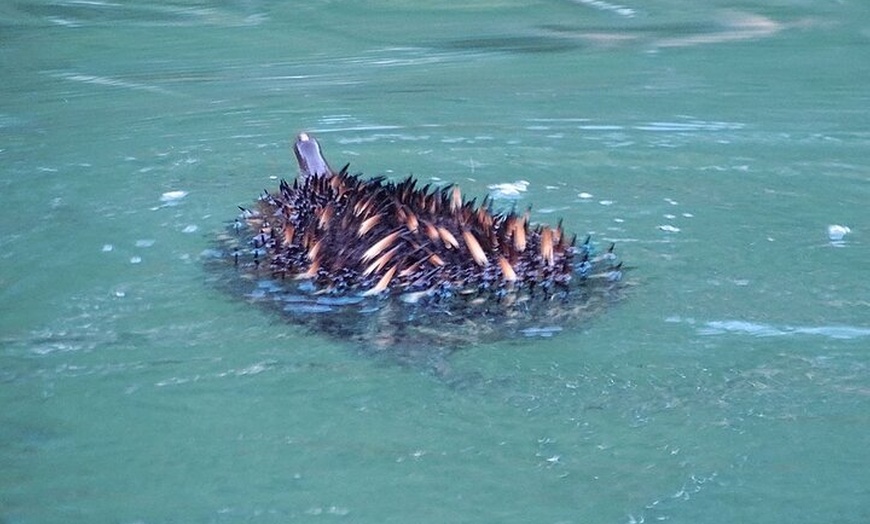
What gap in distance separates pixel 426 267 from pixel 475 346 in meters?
0.49

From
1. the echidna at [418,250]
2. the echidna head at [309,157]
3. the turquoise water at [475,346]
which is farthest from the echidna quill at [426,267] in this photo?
the echidna head at [309,157]

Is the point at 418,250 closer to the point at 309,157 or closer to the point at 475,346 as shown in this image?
the point at 475,346

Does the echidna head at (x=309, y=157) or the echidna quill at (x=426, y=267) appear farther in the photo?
the echidna head at (x=309, y=157)

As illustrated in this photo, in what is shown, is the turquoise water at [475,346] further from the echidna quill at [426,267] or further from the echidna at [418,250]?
the echidna at [418,250]

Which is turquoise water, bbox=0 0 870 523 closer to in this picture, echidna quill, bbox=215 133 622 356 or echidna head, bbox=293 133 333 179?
echidna quill, bbox=215 133 622 356

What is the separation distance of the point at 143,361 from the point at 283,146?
11.0ft

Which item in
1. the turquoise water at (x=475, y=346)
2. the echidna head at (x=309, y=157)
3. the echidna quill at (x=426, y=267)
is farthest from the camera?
the echidna head at (x=309, y=157)

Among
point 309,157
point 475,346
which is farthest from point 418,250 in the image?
point 309,157

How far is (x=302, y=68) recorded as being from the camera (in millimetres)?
10273

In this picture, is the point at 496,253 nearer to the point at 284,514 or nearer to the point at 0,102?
the point at 284,514

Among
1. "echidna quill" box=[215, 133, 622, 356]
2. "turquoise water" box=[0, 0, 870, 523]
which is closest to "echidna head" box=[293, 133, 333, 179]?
"echidna quill" box=[215, 133, 622, 356]

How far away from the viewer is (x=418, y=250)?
5.27 m

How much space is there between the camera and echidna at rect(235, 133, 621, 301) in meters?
5.29

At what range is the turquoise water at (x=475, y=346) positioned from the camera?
13.0 ft
